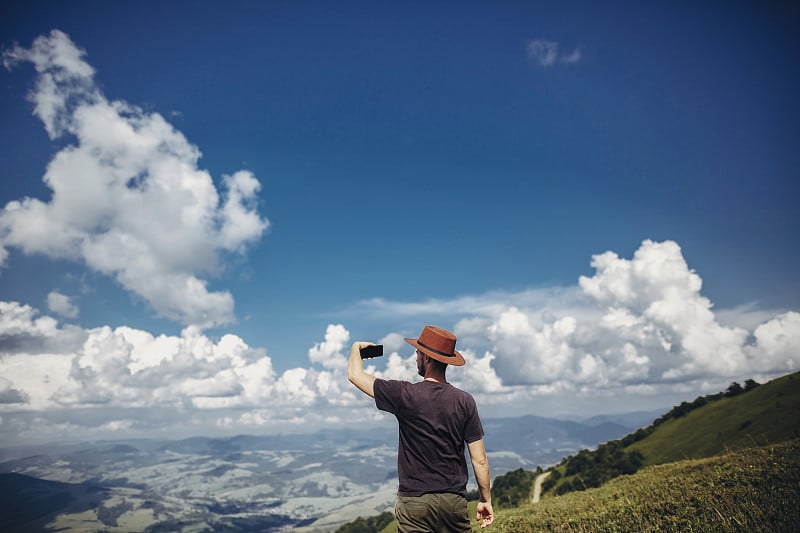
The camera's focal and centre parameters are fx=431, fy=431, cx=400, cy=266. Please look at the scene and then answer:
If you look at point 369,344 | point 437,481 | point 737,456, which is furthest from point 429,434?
point 737,456

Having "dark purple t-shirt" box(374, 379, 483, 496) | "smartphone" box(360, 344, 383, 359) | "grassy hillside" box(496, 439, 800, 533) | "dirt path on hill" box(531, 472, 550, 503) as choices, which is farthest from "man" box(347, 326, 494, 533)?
"dirt path on hill" box(531, 472, 550, 503)

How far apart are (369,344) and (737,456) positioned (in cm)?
1831

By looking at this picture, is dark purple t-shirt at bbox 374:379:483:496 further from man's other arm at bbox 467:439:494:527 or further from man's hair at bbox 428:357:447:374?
man's hair at bbox 428:357:447:374

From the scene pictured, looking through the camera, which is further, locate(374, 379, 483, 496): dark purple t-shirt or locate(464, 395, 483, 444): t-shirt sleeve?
locate(464, 395, 483, 444): t-shirt sleeve

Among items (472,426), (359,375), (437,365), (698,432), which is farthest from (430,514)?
(698,432)

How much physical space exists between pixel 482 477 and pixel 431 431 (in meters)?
1.07

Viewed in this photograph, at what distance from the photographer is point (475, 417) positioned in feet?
19.1

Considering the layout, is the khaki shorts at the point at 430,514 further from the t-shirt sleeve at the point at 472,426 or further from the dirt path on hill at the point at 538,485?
the dirt path on hill at the point at 538,485

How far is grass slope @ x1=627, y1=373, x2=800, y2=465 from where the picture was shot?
6438 centimetres

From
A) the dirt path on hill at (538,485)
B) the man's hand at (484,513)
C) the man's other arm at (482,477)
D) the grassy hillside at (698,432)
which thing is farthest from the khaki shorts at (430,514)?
the dirt path on hill at (538,485)

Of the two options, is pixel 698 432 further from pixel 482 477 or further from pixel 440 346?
pixel 440 346

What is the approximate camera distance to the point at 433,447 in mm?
5695

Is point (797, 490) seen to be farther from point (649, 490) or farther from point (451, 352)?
point (451, 352)

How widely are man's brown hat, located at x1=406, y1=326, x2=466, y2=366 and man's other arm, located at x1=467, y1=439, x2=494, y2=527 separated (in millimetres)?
1122
